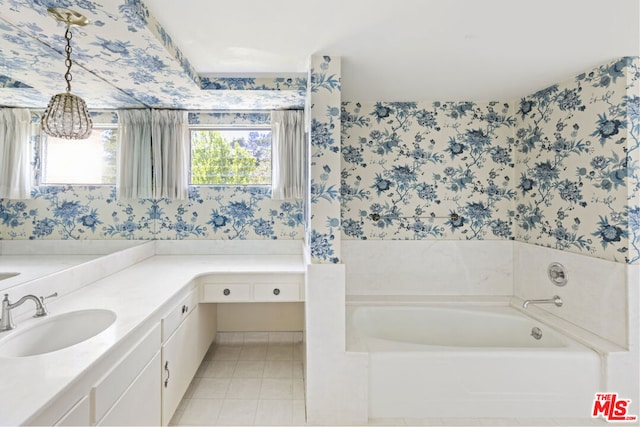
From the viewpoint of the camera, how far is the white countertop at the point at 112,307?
2.79 ft

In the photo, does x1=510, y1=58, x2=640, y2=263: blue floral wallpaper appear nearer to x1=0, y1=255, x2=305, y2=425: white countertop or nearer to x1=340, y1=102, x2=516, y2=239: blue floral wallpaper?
x1=340, y1=102, x2=516, y2=239: blue floral wallpaper

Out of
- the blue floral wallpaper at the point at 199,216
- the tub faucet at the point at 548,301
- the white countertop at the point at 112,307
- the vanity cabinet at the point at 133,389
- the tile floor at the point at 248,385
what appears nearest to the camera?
A: the white countertop at the point at 112,307

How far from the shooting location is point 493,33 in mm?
1599

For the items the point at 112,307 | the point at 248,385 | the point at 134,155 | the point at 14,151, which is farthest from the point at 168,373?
the point at 134,155

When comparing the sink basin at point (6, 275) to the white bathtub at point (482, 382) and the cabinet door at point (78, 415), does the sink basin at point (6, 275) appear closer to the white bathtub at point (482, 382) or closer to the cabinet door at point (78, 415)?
the cabinet door at point (78, 415)

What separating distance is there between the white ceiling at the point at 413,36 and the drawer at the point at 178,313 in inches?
59.5

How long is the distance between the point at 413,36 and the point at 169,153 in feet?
7.05

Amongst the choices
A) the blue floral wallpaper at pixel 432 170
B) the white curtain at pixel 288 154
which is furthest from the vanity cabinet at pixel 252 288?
the white curtain at pixel 288 154

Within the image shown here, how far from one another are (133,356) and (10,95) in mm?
1341

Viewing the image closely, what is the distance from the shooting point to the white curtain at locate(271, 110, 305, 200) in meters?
2.80

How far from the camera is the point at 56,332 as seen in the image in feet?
4.59

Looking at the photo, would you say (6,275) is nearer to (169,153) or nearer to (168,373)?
(168,373)

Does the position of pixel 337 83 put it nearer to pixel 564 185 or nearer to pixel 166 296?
pixel 166 296

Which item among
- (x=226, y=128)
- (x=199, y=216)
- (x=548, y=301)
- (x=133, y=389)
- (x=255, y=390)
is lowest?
(x=255, y=390)
